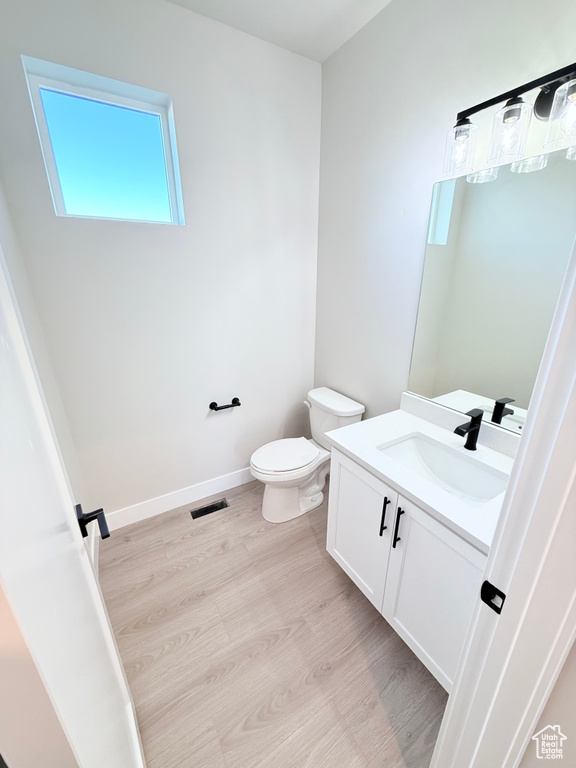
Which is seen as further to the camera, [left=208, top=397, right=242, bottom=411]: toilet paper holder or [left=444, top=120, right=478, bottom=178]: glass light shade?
[left=208, top=397, right=242, bottom=411]: toilet paper holder

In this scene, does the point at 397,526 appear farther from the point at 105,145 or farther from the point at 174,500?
the point at 105,145

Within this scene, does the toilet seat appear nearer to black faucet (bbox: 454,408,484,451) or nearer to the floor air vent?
the floor air vent

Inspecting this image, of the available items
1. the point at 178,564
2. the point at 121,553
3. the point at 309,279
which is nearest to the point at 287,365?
the point at 309,279

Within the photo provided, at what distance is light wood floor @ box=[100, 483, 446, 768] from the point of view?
1.05 metres

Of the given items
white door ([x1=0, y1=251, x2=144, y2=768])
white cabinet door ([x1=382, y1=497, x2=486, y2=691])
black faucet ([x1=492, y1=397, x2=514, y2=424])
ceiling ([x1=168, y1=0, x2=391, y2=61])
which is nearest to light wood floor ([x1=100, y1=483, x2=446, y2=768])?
white cabinet door ([x1=382, y1=497, x2=486, y2=691])

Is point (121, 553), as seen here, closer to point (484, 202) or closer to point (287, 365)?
point (287, 365)

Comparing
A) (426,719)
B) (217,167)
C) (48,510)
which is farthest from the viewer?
→ (217,167)

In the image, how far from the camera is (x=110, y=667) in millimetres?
852

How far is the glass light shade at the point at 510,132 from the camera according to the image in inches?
40.5

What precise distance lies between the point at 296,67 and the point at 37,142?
1.45 metres

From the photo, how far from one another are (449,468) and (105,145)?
2324mm

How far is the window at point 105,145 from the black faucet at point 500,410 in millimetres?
1850

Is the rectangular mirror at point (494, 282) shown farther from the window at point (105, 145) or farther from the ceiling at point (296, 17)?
the window at point (105, 145)

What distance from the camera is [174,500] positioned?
210 cm
